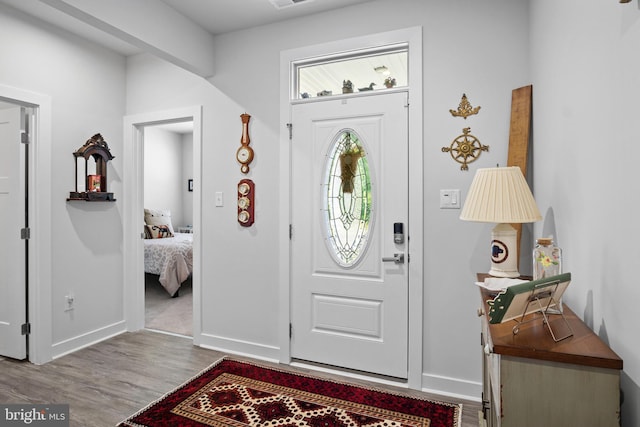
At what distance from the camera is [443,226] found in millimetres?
2449

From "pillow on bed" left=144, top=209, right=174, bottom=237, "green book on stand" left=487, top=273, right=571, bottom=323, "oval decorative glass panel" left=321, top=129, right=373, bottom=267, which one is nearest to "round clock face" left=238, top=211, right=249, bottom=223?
"oval decorative glass panel" left=321, top=129, right=373, bottom=267

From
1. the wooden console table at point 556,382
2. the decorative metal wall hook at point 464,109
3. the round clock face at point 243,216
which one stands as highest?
the decorative metal wall hook at point 464,109

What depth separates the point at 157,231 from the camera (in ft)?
18.6

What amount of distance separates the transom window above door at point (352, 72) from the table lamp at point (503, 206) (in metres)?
1.17

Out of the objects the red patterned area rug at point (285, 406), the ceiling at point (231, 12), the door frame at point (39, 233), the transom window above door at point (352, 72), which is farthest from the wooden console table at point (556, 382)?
the door frame at point (39, 233)

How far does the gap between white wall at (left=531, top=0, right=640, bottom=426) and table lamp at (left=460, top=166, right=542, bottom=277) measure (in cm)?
15

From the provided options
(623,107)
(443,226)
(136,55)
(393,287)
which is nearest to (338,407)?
(393,287)

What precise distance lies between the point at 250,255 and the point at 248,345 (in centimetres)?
75

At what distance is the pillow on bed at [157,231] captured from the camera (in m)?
5.59

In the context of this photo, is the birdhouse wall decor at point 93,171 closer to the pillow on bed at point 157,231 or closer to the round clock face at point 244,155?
the round clock face at point 244,155

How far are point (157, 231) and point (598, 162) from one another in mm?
5645

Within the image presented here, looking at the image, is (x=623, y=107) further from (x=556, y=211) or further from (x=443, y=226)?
(x=443, y=226)

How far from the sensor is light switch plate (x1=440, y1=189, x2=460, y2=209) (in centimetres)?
240

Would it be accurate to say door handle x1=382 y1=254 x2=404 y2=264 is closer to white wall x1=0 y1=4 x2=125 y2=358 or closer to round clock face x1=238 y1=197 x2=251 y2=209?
round clock face x1=238 y1=197 x2=251 y2=209
